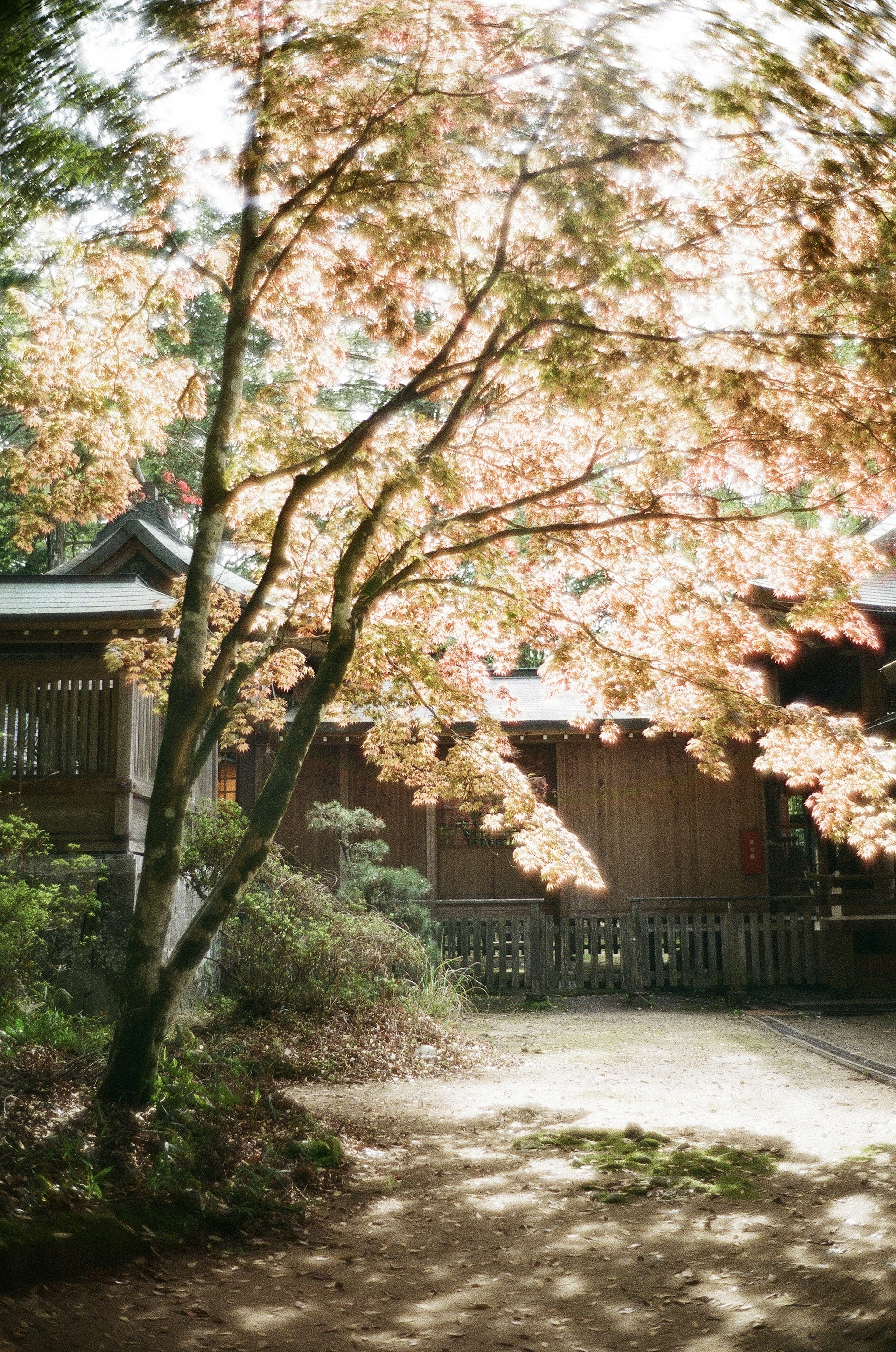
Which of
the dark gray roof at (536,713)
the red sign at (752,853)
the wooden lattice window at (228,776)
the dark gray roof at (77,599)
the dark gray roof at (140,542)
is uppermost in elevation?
the dark gray roof at (140,542)

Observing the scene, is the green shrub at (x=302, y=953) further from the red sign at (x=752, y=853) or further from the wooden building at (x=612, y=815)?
the red sign at (x=752, y=853)

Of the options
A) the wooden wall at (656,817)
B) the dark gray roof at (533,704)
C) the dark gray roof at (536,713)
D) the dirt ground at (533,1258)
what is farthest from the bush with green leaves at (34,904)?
the wooden wall at (656,817)

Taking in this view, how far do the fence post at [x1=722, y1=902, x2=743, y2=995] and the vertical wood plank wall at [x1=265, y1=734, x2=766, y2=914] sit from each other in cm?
271

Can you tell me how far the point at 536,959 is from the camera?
14531 mm

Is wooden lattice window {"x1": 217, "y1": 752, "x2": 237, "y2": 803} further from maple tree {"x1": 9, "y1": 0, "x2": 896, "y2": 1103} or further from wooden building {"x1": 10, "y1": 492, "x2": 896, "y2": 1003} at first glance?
maple tree {"x1": 9, "y1": 0, "x2": 896, "y2": 1103}

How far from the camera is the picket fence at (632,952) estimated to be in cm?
1442

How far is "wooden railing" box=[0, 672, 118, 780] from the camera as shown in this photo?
12023mm

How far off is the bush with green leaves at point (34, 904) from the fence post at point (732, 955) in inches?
335

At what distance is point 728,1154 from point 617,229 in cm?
557

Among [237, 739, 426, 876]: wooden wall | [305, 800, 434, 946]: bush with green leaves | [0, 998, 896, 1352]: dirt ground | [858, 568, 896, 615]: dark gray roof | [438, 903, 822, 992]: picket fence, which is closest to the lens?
[0, 998, 896, 1352]: dirt ground

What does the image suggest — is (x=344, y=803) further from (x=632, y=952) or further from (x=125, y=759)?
(x=125, y=759)

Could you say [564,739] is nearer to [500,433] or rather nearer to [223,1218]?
[500,433]

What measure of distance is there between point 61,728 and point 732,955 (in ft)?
30.9

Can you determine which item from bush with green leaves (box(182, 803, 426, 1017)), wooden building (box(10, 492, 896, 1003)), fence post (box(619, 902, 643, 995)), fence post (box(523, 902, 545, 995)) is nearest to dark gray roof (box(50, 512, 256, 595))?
wooden building (box(10, 492, 896, 1003))
